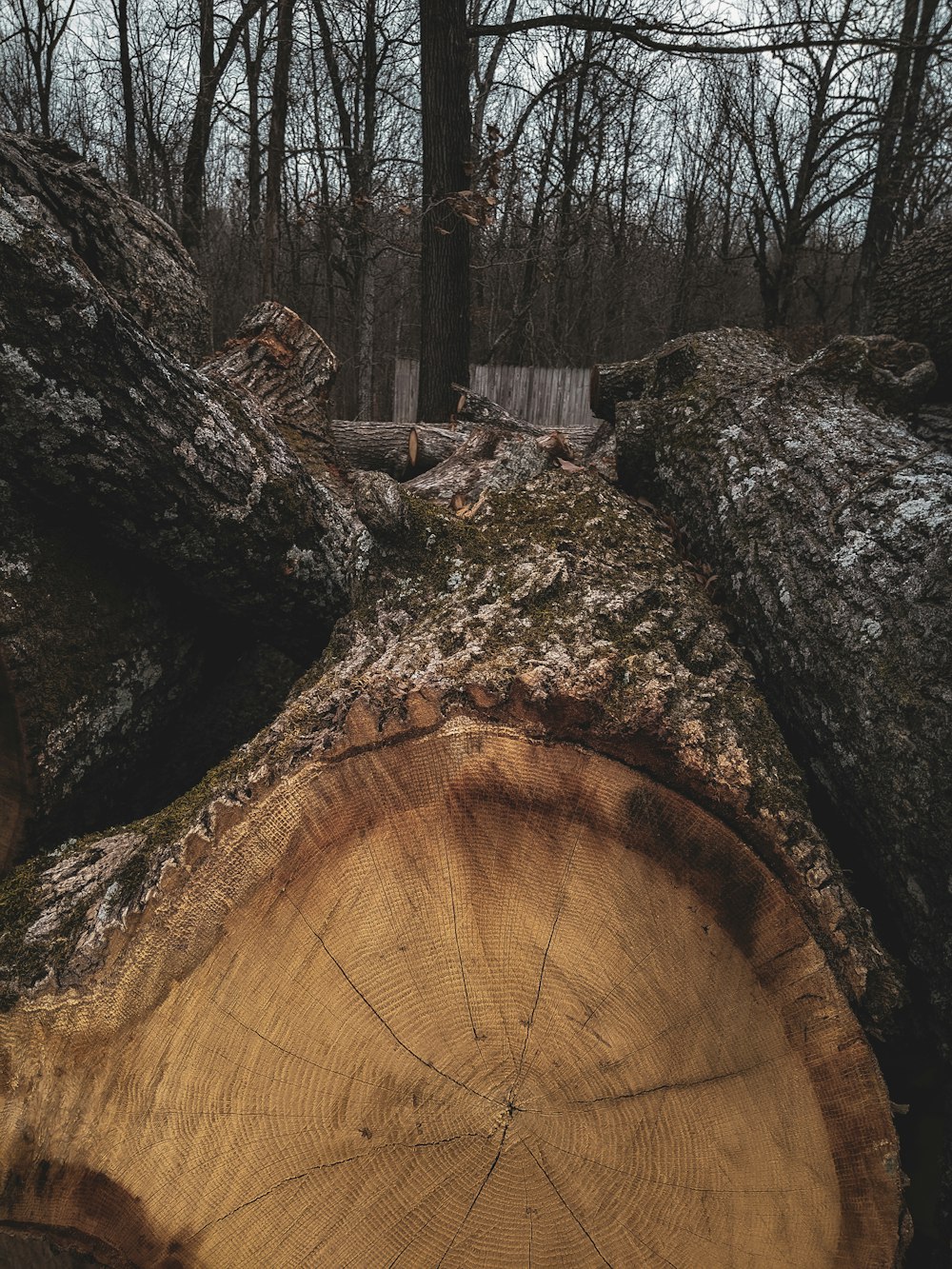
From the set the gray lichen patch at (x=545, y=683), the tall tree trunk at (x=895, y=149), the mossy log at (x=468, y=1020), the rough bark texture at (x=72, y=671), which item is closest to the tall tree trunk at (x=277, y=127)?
the rough bark texture at (x=72, y=671)

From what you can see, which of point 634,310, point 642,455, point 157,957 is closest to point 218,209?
point 634,310

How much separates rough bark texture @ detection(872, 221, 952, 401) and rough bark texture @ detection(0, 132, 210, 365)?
4114 mm

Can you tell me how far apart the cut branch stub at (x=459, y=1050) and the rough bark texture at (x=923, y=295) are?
4.27m

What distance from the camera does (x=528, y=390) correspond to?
550 inches

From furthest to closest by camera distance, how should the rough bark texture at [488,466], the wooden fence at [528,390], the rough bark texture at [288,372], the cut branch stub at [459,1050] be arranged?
the wooden fence at [528,390]
the rough bark texture at [288,372]
the rough bark texture at [488,466]
the cut branch stub at [459,1050]

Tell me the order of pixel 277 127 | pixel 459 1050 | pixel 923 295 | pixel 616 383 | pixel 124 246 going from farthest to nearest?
pixel 277 127 → pixel 923 295 → pixel 616 383 → pixel 124 246 → pixel 459 1050

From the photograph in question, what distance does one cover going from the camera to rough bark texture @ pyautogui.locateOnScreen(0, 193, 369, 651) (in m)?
1.78

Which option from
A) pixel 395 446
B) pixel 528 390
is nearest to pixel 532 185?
pixel 528 390

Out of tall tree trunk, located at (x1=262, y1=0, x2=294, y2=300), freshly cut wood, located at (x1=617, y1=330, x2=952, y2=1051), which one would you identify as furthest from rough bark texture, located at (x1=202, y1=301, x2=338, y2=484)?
tall tree trunk, located at (x1=262, y1=0, x2=294, y2=300)

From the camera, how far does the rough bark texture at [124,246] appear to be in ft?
8.54

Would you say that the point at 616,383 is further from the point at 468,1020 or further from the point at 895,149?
the point at 895,149

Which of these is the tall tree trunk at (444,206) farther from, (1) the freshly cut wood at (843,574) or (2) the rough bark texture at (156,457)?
(2) the rough bark texture at (156,457)

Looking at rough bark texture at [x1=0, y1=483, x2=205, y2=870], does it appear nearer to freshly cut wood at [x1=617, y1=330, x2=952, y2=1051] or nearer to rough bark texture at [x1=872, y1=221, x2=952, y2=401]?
freshly cut wood at [x1=617, y1=330, x2=952, y2=1051]

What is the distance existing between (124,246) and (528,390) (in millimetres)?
11789
